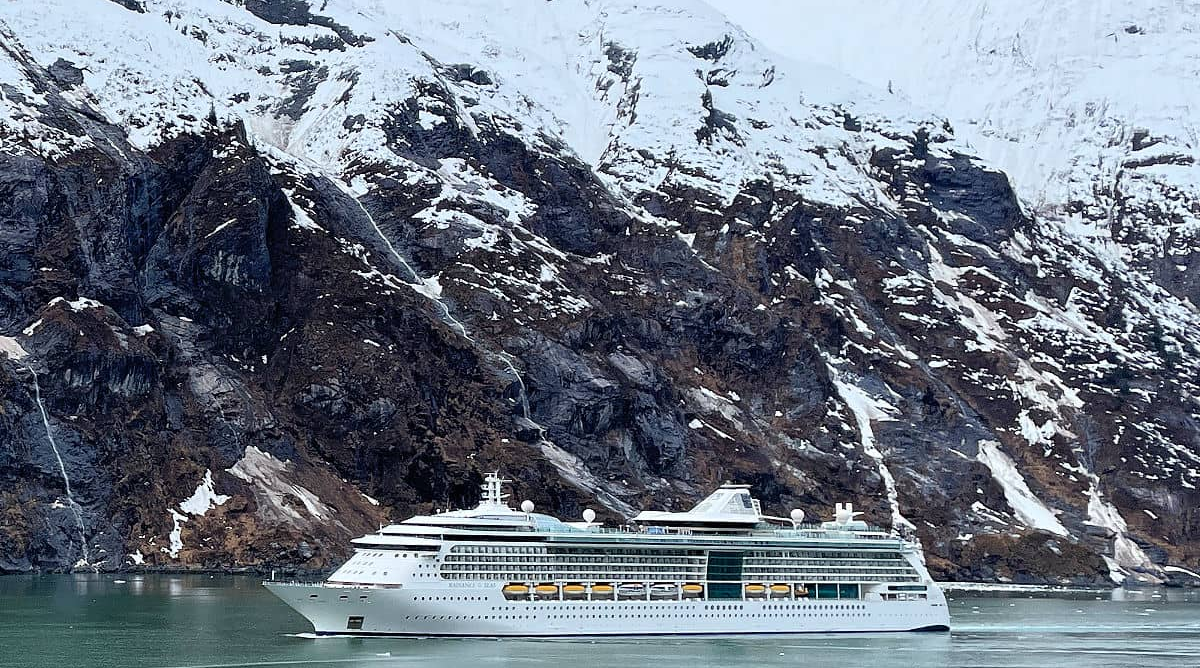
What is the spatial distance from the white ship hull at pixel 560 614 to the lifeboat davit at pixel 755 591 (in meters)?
0.89

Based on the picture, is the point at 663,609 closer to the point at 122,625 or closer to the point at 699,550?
the point at 699,550

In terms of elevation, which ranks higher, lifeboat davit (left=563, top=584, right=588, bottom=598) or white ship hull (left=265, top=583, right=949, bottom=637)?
lifeboat davit (left=563, top=584, right=588, bottom=598)

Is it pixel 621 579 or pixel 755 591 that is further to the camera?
pixel 755 591

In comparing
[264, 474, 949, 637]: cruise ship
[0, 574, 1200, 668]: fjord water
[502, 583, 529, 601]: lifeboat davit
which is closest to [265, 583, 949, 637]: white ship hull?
[264, 474, 949, 637]: cruise ship

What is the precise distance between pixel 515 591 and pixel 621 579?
9.13 meters

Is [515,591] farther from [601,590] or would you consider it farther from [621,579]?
[621,579]

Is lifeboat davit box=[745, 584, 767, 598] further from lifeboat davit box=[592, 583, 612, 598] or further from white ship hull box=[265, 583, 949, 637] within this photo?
lifeboat davit box=[592, 583, 612, 598]

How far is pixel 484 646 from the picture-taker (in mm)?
135500

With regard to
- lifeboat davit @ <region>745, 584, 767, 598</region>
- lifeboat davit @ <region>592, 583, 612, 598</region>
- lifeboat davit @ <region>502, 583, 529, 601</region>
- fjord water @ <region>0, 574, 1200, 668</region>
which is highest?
lifeboat davit @ <region>745, 584, 767, 598</region>

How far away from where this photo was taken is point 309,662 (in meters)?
125

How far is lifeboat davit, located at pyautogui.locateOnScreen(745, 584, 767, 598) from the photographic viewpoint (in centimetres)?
15112

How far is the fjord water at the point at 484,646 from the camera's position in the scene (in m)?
127

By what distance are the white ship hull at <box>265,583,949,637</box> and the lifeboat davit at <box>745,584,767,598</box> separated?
35.1 inches

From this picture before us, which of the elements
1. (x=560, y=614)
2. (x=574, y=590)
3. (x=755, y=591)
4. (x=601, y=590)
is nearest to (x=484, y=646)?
(x=560, y=614)
